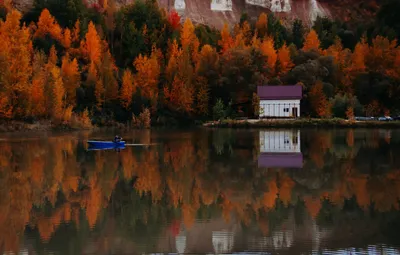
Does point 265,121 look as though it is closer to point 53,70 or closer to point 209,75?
point 209,75

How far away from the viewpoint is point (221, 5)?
78062 mm

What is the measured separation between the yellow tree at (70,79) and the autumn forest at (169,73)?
3.3 inches

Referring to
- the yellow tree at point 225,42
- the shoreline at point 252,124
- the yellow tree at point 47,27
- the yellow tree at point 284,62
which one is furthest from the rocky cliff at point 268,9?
the shoreline at point 252,124

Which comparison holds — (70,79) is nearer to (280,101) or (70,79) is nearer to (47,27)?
(47,27)

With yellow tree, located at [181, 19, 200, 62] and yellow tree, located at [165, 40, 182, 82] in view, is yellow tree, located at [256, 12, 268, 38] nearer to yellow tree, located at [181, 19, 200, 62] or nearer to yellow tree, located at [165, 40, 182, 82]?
yellow tree, located at [181, 19, 200, 62]

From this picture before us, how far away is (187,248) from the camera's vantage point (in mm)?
9422

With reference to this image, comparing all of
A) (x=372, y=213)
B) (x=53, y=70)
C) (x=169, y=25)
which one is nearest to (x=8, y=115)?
(x=53, y=70)

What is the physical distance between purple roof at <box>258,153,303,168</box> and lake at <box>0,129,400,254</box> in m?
0.04

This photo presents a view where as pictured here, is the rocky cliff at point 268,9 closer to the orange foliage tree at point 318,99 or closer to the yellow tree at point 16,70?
the orange foliage tree at point 318,99

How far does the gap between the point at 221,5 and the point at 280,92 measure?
3022 centimetres

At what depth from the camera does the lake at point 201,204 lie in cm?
959

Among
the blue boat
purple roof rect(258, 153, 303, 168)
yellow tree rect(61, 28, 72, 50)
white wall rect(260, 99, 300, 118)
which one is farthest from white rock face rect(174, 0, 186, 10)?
purple roof rect(258, 153, 303, 168)

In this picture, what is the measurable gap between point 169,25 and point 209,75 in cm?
1392

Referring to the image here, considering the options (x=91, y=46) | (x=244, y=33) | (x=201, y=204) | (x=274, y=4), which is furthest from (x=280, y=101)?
(x=201, y=204)
